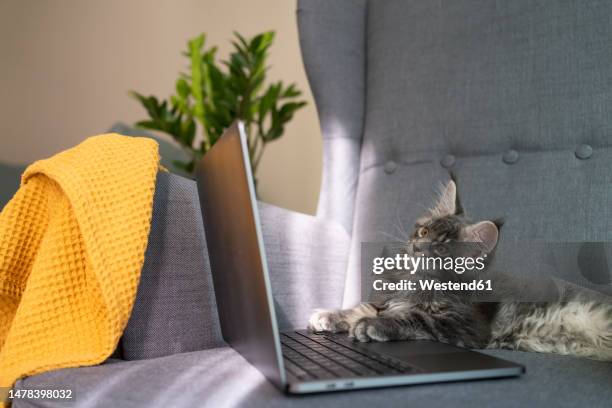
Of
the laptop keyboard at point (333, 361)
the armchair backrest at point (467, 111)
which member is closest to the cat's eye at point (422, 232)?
the armchair backrest at point (467, 111)

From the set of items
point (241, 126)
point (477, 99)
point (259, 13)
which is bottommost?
point (241, 126)

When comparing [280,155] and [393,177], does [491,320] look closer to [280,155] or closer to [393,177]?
[393,177]

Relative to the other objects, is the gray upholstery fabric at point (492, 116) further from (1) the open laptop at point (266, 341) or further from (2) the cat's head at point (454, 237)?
(1) the open laptop at point (266, 341)

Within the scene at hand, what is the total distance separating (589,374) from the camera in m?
0.70

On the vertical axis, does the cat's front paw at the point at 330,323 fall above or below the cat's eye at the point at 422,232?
below

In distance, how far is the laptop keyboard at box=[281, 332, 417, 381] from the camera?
622 mm

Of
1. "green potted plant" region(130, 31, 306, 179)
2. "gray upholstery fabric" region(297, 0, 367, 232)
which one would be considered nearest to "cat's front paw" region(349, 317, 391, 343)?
"gray upholstery fabric" region(297, 0, 367, 232)

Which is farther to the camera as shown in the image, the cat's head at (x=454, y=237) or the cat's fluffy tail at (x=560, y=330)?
the cat's head at (x=454, y=237)

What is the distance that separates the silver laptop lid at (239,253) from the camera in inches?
23.6

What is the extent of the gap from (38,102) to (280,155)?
1.16 metres

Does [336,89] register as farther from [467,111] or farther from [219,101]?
[219,101]

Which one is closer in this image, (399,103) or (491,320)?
(491,320)

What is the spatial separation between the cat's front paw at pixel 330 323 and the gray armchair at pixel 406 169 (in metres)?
0.14

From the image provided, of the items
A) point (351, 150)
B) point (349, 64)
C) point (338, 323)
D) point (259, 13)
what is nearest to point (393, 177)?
point (351, 150)
